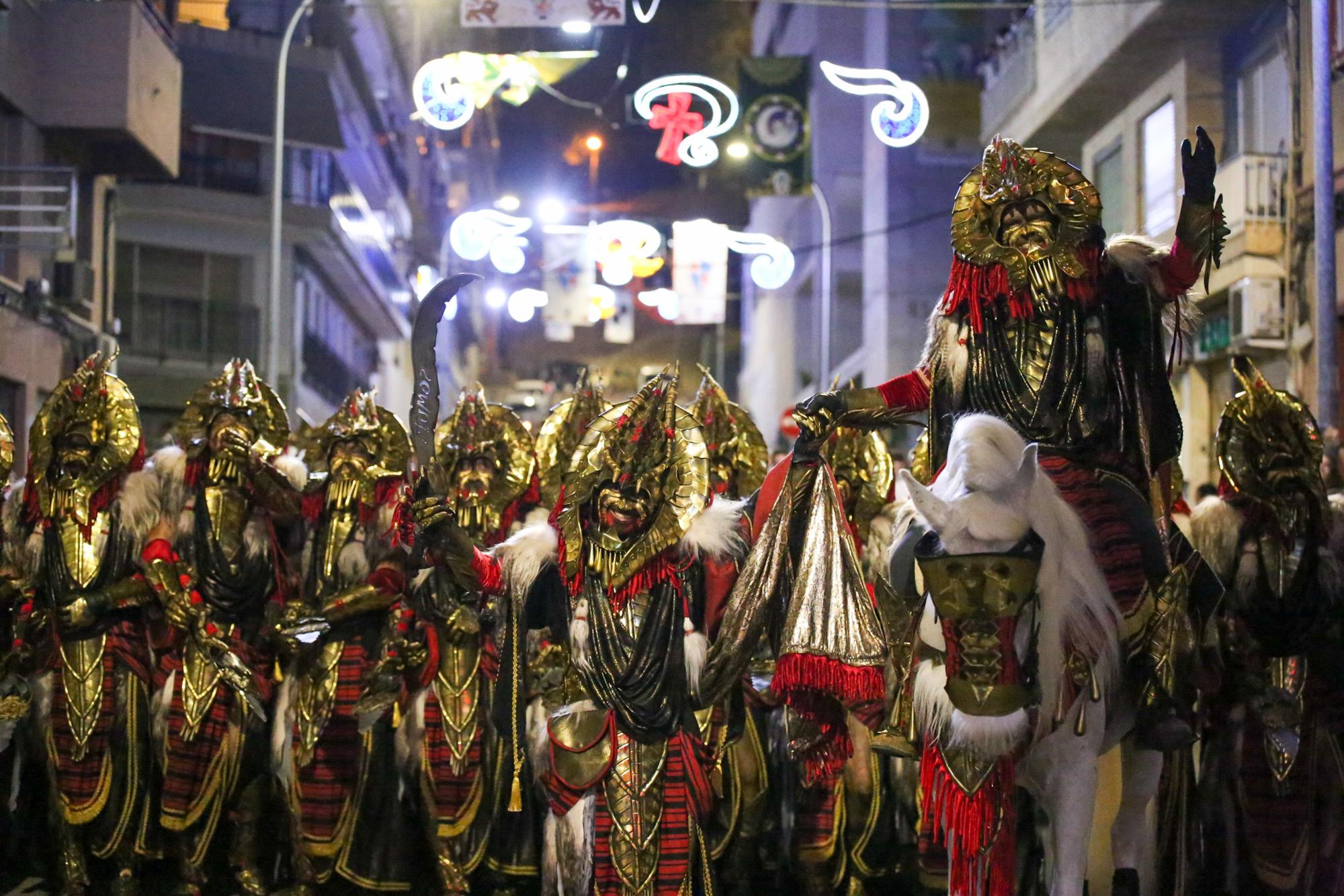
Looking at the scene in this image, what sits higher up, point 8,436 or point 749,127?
point 749,127

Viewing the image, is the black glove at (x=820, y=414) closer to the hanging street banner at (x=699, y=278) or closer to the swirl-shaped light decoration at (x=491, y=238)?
the swirl-shaped light decoration at (x=491, y=238)

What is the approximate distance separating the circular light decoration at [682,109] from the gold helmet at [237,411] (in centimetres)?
527

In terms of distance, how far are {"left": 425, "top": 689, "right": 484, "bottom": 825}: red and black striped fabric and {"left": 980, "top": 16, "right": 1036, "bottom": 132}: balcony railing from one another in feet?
60.6

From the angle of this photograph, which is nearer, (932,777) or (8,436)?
(932,777)

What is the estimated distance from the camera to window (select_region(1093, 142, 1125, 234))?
2267 cm

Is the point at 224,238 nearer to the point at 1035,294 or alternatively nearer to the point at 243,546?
A: the point at 243,546

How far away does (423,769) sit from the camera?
884 cm

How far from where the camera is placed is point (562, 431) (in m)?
10.3

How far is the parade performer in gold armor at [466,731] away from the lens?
8.80 meters

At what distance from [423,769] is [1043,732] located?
4165 millimetres

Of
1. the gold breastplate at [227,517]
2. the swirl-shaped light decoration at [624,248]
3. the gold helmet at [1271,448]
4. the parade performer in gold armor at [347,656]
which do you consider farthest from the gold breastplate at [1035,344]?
the swirl-shaped light decoration at [624,248]

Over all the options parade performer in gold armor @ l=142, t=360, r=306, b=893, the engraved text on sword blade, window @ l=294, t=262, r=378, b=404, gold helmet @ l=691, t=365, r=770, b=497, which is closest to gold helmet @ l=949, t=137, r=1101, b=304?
the engraved text on sword blade

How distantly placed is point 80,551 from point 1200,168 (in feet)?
19.9

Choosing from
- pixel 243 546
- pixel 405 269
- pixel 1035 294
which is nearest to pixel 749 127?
pixel 243 546
